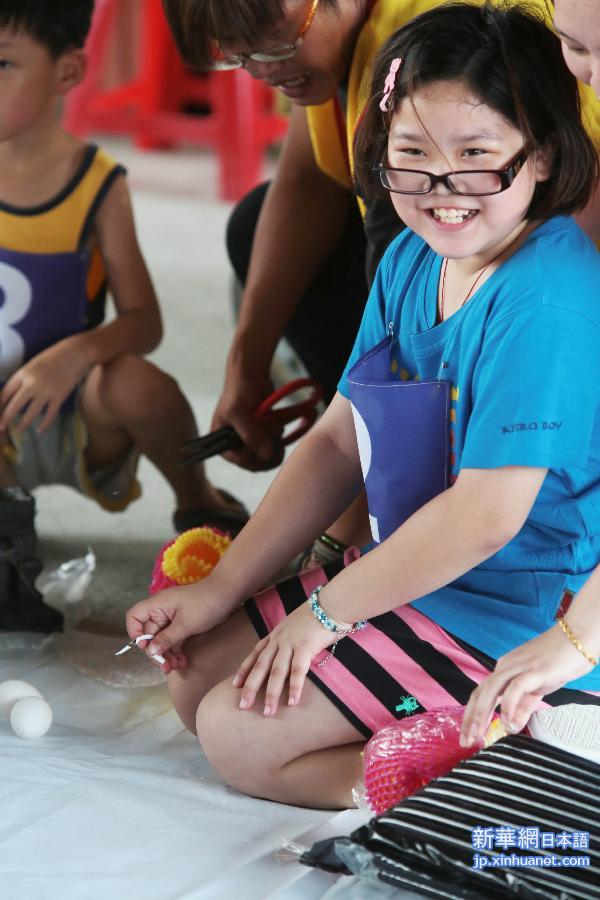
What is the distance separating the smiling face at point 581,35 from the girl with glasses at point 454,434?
4cm

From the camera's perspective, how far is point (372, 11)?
50.4 inches

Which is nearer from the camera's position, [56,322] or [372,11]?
[372,11]

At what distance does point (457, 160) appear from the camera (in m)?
0.96

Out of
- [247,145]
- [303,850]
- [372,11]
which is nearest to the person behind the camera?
[303,850]

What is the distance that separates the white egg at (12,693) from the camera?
1.21 metres

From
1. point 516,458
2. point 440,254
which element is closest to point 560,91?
point 440,254

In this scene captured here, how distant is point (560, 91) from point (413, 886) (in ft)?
1.97

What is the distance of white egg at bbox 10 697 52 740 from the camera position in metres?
1.16

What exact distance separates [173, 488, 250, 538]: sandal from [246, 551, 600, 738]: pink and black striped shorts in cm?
49

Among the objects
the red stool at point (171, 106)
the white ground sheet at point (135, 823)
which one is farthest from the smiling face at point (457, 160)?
the red stool at point (171, 106)

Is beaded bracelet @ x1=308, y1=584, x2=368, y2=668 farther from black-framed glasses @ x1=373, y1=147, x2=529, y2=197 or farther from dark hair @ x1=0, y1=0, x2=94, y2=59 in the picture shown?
dark hair @ x1=0, y1=0, x2=94, y2=59

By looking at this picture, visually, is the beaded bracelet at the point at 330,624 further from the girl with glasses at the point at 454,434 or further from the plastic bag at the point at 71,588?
the plastic bag at the point at 71,588

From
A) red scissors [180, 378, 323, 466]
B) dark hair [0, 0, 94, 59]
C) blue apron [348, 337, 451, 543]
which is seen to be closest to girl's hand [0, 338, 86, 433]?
red scissors [180, 378, 323, 466]

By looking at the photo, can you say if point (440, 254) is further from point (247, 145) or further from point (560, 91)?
point (247, 145)
